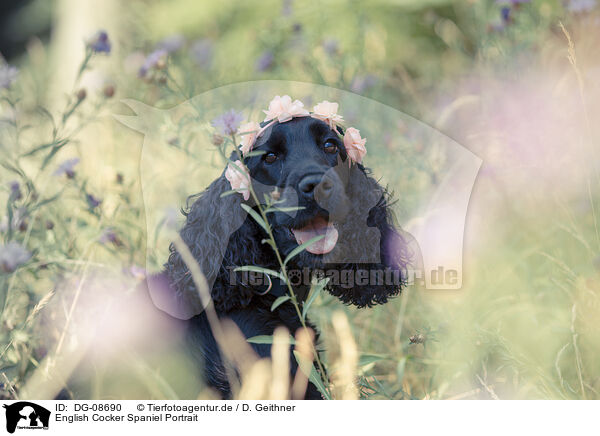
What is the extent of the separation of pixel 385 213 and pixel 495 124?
110 centimetres

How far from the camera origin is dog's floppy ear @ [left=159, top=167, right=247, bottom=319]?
1.96 m

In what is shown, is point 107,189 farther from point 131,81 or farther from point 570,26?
point 570,26

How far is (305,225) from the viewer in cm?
185

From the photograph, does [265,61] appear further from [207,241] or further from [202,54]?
[207,241]

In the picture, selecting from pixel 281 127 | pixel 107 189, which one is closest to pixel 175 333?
pixel 281 127

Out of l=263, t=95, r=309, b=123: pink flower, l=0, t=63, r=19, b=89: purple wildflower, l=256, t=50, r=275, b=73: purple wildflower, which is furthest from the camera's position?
l=256, t=50, r=275, b=73: purple wildflower

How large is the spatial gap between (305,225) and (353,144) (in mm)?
354

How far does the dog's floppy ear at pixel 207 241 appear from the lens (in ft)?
6.45

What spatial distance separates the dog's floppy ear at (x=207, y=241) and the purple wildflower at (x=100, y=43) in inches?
27.1

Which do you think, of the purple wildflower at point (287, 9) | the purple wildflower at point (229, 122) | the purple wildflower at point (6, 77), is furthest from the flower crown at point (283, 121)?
the purple wildflower at point (287, 9)

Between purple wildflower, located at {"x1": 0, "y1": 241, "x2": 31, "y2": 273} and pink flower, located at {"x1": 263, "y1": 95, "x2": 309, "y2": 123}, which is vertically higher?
pink flower, located at {"x1": 263, "y1": 95, "x2": 309, "y2": 123}

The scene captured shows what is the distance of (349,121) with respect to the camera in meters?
2.85

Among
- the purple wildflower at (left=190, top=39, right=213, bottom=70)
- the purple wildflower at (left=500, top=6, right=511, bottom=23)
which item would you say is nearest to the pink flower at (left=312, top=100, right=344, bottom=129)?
the purple wildflower at (left=500, top=6, right=511, bottom=23)

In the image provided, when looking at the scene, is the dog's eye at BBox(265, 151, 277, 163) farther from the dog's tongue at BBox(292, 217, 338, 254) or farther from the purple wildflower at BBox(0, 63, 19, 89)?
the purple wildflower at BBox(0, 63, 19, 89)
